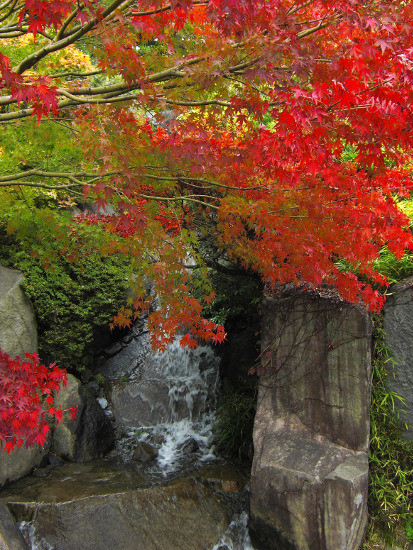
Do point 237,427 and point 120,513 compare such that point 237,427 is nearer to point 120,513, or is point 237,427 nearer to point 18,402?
point 120,513

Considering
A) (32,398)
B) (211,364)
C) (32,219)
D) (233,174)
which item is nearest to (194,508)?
(32,398)

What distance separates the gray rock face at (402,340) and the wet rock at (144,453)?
3.43 meters

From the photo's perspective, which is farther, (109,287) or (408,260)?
(109,287)

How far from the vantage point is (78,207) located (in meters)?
9.61

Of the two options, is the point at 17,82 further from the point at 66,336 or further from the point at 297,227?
the point at 66,336

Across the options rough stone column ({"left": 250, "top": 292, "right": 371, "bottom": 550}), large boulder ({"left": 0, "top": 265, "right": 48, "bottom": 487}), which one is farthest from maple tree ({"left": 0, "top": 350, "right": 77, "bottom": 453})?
rough stone column ({"left": 250, "top": 292, "right": 371, "bottom": 550})

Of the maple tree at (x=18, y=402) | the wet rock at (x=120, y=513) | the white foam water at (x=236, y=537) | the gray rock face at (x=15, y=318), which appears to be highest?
the gray rock face at (x=15, y=318)

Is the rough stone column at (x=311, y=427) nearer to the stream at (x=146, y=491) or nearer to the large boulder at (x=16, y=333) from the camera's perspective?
the stream at (x=146, y=491)

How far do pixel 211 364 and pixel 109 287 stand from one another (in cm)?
245

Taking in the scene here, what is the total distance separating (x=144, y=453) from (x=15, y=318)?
8.86 ft

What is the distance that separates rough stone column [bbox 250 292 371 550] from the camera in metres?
4.10

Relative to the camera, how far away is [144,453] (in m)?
5.73

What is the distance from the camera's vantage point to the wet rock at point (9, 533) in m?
3.81

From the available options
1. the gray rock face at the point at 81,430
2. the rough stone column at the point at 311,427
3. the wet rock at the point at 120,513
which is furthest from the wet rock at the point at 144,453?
the rough stone column at the point at 311,427
